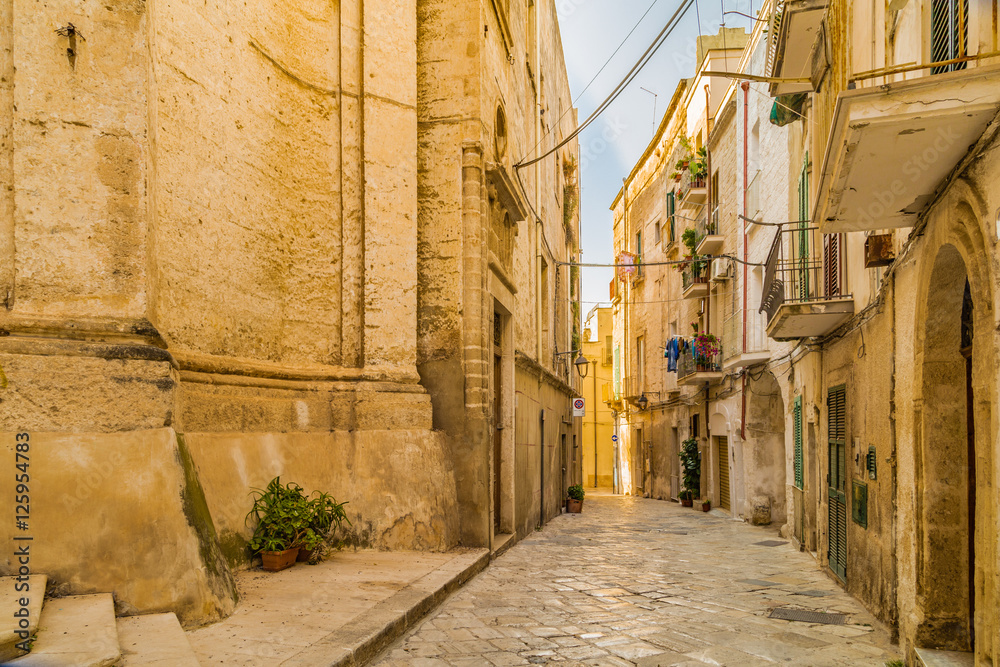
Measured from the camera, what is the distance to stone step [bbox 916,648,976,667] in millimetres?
4754

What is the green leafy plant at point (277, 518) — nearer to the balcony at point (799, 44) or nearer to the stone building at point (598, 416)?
the balcony at point (799, 44)

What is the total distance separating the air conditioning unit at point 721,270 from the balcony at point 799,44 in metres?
7.77

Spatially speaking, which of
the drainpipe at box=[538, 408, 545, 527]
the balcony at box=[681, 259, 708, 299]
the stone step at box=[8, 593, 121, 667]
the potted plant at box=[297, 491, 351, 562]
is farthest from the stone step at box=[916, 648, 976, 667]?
the balcony at box=[681, 259, 708, 299]

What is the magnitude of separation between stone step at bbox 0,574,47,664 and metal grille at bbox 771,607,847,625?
5.56 meters

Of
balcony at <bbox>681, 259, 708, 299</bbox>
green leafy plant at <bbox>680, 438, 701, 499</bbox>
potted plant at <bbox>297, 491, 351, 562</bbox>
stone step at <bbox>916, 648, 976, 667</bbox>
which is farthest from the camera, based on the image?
green leafy plant at <bbox>680, 438, 701, 499</bbox>

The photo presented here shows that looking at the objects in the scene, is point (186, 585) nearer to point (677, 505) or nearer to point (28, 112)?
point (28, 112)

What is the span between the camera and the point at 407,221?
9109 mm

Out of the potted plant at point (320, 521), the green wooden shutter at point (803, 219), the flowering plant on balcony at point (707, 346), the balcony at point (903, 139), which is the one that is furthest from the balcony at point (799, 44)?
the flowering plant on balcony at point (707, 346)

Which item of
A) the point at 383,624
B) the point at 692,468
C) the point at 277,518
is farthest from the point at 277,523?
the point at 692,468

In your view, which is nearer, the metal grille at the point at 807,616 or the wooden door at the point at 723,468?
the metal grille at the point at 807,616

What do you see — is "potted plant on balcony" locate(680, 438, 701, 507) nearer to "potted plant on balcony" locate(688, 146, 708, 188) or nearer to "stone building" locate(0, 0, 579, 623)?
"potted plant on balcony" locate(688, 146, 708, 188)

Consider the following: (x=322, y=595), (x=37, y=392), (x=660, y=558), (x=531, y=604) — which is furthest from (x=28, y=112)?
(x=660, y=558)

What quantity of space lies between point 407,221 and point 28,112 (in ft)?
14.7

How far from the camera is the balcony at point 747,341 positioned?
15008mm
